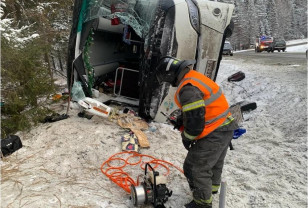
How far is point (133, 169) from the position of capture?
3975mm

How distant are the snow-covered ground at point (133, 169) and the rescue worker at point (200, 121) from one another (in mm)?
619

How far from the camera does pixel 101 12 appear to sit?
18.4 ft

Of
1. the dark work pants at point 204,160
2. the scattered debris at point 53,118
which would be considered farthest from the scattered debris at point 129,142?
the dark work pants at point 204,160

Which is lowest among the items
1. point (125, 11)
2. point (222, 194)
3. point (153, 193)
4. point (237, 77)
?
Answer: point (237, 77)

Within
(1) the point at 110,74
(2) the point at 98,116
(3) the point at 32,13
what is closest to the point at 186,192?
(2) the point at 98,116

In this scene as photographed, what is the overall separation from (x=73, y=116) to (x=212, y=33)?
354 centimetres

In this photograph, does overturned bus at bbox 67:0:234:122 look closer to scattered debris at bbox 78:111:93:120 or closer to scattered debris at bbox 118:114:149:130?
scattered debris at bbox 118:114:149:130

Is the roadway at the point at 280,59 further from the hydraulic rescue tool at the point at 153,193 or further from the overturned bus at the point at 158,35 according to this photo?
the hydraulic rescue tool at the point at 153,193

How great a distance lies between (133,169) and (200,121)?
177 centimetres

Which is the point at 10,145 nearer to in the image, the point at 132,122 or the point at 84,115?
the point at 84,115

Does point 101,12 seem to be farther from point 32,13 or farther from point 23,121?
point 32,13

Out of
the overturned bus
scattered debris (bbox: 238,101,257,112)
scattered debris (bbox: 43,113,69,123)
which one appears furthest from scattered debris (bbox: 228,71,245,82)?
scattered debris (bbox: 43,113,69,123)

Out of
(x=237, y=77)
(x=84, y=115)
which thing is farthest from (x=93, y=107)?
(x=237, y=77)

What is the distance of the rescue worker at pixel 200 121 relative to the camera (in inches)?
105
